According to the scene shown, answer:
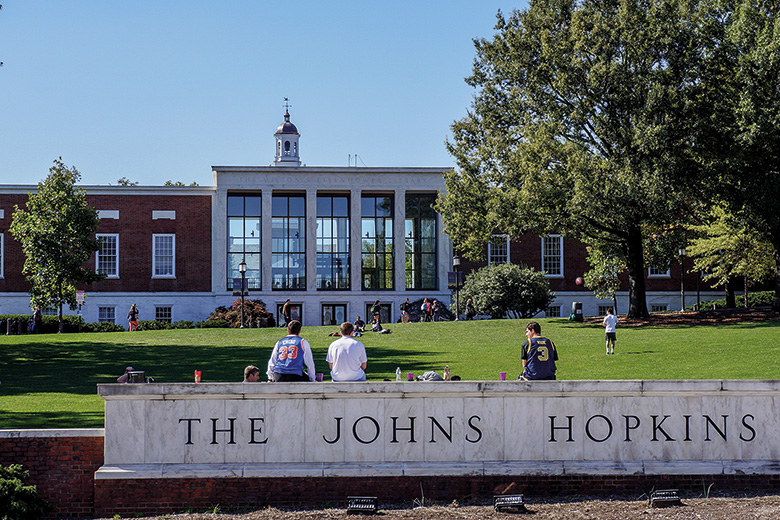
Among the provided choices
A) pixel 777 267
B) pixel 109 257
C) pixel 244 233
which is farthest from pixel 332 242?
pixel 777 267

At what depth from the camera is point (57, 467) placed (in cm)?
1150

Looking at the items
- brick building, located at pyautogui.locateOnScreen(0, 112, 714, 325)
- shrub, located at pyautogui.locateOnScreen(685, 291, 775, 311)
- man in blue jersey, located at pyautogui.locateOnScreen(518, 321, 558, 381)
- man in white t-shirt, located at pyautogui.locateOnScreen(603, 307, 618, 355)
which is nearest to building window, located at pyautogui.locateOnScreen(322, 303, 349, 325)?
brick building, located at pyautogui.locateOnScreen(0, 112, 714, 325)

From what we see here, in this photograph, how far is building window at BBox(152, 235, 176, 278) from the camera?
5459 cm

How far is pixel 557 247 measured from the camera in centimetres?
5572

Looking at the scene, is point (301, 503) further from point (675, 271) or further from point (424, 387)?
point (675, 271)

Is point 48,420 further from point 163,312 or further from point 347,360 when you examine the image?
point 163,312

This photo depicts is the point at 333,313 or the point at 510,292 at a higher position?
the point at 510,292

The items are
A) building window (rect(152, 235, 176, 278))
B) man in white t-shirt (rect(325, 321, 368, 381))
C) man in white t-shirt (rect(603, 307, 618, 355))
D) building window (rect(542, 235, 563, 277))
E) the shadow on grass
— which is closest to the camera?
man in white t-shirt (rect(325, 321, 368, 381))

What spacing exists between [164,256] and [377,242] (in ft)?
45.4

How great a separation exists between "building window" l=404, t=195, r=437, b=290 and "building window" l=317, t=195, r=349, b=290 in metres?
4.14

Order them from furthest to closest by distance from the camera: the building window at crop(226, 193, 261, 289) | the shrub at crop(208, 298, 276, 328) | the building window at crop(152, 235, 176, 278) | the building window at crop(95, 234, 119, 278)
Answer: the building window at crop(226, 193, 261, 289)
the building window at crop(152, 235, 176, 278)
the building window at crop(95, 234, 119, 278)
the shrub at crop(208, 298, 276, 328)

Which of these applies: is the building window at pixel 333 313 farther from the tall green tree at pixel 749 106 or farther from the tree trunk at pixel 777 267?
the tall green tree at pixel 749 106

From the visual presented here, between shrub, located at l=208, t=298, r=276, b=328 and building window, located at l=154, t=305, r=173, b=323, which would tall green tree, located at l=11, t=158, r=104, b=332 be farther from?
building window, located at l=154, t=305, r=173, b=323

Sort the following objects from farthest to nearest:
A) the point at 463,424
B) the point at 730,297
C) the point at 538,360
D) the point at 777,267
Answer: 1. the point at 730,297
2. the point at 777,267
3. the point at 538,360
4. the point at 463,424
